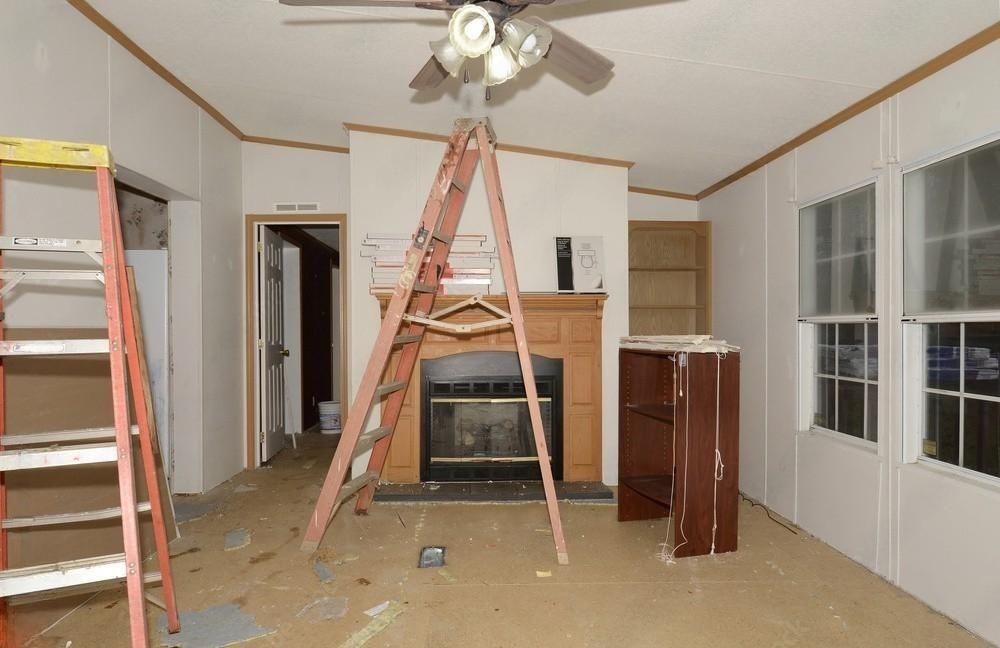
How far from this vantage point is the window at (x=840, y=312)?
2928 mm

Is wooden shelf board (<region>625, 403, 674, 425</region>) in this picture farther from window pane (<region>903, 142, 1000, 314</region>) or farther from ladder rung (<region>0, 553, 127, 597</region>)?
ladder rung (<region>0, 553, 127, 597</region>)

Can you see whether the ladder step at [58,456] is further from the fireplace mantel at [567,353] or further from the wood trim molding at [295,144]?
the wood trim molding at [295,144]

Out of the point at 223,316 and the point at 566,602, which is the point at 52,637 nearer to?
the point at 566,602

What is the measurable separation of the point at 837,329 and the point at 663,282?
1878 mm

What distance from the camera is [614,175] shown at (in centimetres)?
428

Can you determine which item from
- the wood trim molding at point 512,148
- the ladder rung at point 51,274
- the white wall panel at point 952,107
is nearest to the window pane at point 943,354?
the white wall panel at point 952,107

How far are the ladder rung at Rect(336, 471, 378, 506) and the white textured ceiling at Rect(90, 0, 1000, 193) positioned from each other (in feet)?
7.56

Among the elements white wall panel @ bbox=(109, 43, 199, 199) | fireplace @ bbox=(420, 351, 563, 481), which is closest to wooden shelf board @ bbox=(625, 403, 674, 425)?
fireplace @ bbox=(420, 351, 563, 481)

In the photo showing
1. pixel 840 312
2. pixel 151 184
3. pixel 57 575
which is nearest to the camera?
pixel 57 575

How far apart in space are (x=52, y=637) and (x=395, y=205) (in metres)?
3.04

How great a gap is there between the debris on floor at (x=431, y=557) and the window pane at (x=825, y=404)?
2.36 m

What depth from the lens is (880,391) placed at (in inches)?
109

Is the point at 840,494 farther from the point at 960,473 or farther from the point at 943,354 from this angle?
the point at 943,354

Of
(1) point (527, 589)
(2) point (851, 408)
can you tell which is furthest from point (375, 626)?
(2) point (851, 408)
